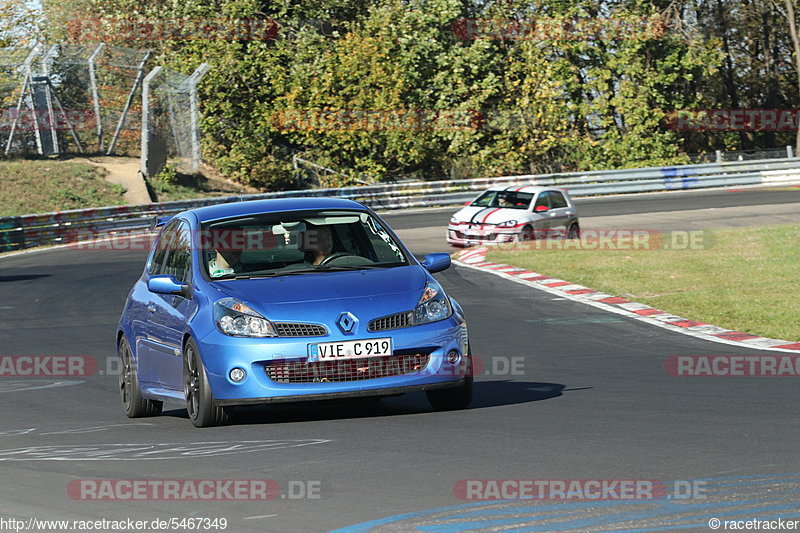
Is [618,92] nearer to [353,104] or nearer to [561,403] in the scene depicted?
[353,104]

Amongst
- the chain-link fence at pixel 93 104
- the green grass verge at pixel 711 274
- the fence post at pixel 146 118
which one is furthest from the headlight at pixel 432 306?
the fence post at pixel 146 118

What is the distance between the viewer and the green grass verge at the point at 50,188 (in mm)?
38781

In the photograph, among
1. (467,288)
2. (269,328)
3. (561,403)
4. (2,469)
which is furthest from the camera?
(467,288)

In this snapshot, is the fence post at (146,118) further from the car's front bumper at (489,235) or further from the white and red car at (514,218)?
the car's front bumper at (489,235)

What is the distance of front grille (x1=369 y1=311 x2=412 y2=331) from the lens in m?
8.31

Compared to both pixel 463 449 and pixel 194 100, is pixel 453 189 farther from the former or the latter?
pixel 463 449

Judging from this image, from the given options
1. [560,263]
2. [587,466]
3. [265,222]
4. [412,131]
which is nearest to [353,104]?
[412,131]

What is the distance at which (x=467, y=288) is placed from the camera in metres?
20.4

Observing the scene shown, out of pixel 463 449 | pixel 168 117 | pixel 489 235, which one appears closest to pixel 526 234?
pixel 489 235

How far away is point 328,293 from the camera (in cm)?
841

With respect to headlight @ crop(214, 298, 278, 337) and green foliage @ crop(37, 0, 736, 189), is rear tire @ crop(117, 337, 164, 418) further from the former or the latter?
green foliage @ crop(37, 0, 736, 189)

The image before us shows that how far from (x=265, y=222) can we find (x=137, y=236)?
26803mm

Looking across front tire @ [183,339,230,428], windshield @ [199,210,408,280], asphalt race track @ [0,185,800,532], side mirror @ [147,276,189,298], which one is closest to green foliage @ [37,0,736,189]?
asphalt race track @ [0,185,800,532]

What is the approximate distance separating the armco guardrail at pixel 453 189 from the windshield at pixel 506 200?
7666 millimetres
